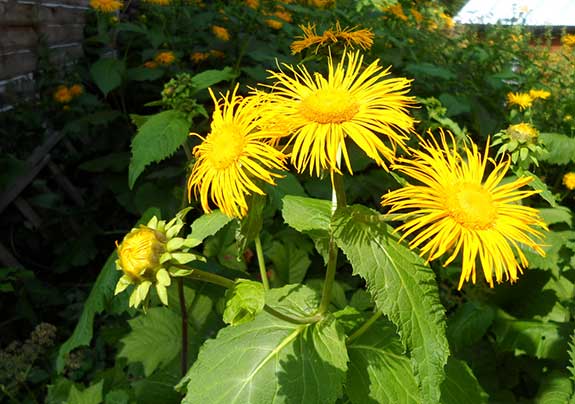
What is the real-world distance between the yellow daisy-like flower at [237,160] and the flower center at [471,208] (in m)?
0.30

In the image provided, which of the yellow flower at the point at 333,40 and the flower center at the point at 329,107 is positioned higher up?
the yellow flower at the point at 333,40

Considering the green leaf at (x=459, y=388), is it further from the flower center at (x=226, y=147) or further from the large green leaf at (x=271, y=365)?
the flower center at (x=226, y=147)

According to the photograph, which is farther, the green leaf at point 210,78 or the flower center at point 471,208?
the green leaf at point 210,78

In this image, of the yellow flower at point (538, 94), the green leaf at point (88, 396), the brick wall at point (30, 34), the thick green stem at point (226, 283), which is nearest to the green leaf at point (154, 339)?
the green leaf at point (88, 396)

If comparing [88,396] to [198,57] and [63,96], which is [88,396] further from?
[198,57]

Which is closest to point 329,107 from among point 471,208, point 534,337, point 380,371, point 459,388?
point 471,208

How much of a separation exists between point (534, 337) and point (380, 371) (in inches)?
37.3

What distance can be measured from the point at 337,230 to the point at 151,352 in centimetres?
104

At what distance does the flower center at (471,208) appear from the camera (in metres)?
0.82

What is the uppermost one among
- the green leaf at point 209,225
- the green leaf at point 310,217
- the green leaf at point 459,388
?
the green leaf at point 310,217

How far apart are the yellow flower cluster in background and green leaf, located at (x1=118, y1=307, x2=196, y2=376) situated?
5.55 feet

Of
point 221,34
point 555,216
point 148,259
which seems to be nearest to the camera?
point 148,259

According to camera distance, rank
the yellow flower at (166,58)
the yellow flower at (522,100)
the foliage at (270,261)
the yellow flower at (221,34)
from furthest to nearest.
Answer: the yellow flower at (221,34) < the yellow flower at (166,58) < the yellow flower at (522,100) < the foliage at (270,261)

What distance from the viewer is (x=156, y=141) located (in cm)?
149
